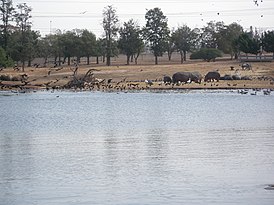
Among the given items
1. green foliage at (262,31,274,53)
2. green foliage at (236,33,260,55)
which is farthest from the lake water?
green foliage at (262,31,274,53)

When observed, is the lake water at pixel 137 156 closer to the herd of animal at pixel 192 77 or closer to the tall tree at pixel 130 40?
the herd of animal at pixel 192 77

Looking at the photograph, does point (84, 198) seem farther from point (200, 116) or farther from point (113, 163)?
point (200, 116)

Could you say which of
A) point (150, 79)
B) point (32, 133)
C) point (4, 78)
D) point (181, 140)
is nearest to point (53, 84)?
point (4, 78)

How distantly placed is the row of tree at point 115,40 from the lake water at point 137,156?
58549mm

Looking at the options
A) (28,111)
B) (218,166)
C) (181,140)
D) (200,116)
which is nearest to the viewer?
(218,166)

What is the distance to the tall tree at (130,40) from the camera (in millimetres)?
124062

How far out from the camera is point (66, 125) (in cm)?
4181

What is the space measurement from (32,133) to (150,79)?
53.1 m

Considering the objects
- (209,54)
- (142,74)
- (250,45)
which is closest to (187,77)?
(142,74)

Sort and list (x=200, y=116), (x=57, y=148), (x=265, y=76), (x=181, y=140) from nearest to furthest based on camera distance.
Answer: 1. (x=57, y=148)
2. (x=181, y=140)
3. (x=200, y=116)
4. (x=265, y=76)

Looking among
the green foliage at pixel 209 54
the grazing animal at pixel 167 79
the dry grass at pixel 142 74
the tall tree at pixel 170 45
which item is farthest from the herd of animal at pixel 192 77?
the tall tree at pixel 170 45

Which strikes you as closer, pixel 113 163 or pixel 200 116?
pixel 113 163

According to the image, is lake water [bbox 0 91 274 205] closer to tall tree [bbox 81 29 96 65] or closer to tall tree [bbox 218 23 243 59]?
tall tree [bbox 81 29 96 65]

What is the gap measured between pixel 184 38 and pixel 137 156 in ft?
A: 380
